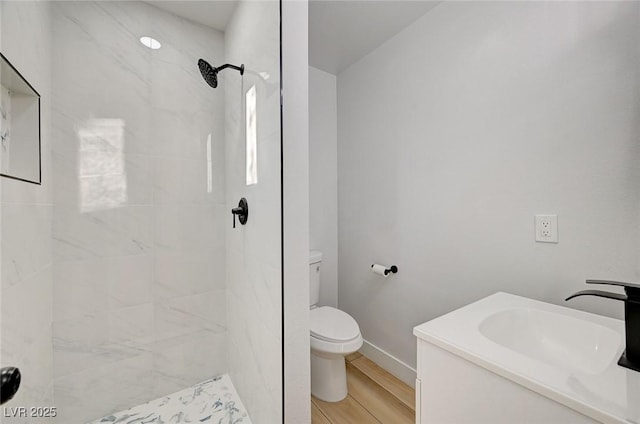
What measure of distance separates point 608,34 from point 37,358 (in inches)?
101

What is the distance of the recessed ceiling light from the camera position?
151 centimetres

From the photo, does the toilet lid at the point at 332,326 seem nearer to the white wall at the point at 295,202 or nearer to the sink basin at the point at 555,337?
the white wall at the point at 295,202

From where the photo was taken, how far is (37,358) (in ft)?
3.63

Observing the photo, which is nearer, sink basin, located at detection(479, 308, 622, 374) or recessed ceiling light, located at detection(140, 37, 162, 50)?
sink basin, located at detection(479, 308, 622, 374)

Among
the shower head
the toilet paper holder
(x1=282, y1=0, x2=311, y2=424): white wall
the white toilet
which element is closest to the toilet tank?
the white toilet

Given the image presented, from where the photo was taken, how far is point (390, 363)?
1.93 meters

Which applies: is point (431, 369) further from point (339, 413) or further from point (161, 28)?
point (161, 28)

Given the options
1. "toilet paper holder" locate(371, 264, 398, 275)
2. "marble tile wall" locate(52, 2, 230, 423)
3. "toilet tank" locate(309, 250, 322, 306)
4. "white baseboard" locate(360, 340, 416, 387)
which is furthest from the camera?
"toilet tank" locate(309, 250, 322, 306)

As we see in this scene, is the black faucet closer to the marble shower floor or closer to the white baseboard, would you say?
the white baseboard

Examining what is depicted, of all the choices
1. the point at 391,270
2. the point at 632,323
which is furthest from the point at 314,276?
the point at 632,323

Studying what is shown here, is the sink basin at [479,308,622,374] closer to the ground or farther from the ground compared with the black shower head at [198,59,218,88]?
closer to the ground

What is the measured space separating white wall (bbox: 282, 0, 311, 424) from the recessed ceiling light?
3.05 feet

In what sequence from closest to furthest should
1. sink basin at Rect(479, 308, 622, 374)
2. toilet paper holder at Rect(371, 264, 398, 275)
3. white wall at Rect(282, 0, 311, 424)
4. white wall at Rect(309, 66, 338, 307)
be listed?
sink basin at Rect(479, 308, 622, 374)
white wall at Rect(282, 0, 311, 424)
toilet paper holder at Rect(371, 264, 398, 275)
white wall at Rect(309, 66, 338, 307)

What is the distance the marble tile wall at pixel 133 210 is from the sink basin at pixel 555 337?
150cm
